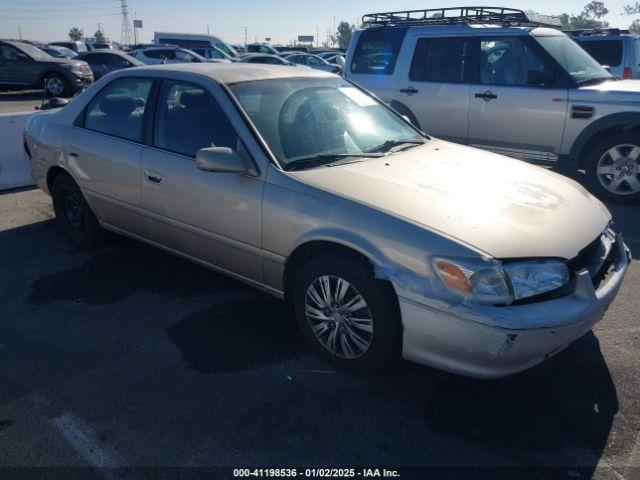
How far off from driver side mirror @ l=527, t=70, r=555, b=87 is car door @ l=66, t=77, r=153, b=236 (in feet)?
14.7

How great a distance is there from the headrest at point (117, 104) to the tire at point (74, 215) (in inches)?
30.2

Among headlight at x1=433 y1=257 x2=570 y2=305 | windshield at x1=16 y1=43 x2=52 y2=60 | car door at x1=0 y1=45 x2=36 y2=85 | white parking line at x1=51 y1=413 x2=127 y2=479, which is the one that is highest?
windshield at x1=16 y1=43 x2=52 y2=60

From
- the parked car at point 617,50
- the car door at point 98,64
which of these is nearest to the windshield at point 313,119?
the parked car at point 617,50

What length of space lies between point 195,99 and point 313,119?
85 cm

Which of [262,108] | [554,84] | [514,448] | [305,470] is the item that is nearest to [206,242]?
[262,108]

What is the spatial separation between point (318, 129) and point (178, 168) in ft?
3.25

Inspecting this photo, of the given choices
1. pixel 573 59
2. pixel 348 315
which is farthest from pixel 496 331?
pixel 573 59

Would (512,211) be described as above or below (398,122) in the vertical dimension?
below

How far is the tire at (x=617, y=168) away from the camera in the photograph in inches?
231

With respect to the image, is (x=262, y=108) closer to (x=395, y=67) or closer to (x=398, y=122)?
(x=398, y=122)

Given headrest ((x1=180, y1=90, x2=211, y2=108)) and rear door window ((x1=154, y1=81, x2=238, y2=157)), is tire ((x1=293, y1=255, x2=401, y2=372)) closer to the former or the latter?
rear door window ((x1=154, y1=81, x2=238, y2=157))

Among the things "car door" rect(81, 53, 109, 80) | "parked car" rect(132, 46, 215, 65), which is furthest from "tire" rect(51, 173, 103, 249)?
"parked car" rect(132, 46, 215, 65)

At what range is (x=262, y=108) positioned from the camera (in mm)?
3434

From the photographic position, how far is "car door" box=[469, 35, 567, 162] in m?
6.17
